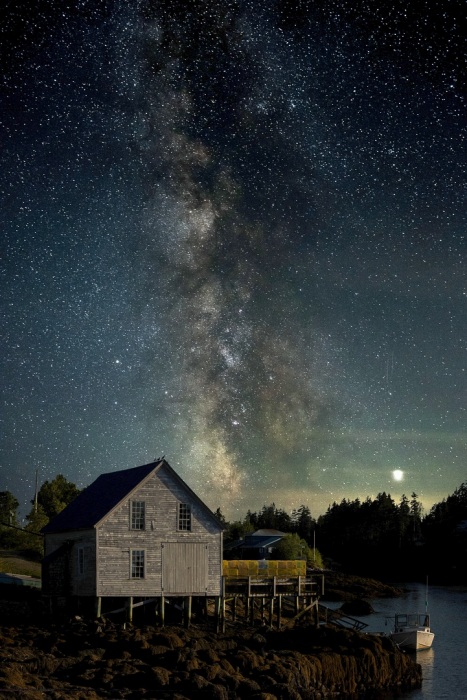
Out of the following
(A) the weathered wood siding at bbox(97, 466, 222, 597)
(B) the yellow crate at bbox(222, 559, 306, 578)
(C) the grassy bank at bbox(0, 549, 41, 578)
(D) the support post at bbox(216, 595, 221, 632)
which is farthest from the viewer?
(C) the grassy bank at bbox(0, 549, 41, 578)

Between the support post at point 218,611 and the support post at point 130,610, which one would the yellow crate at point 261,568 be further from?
the support post at point 130,610

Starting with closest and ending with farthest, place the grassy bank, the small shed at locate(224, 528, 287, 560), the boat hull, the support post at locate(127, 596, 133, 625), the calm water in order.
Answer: the calm water
the support post at locate(127, 596, 133, 625)
the boat hull
the grassy bank
the small shed at locate(224, 528, 287, 560)

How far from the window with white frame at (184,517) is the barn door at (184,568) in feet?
2.70

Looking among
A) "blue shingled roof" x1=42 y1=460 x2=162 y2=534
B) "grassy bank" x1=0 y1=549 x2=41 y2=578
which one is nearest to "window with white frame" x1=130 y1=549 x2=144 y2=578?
"blue shingled roof" x1=42 y1=460 x2=162 y2=534

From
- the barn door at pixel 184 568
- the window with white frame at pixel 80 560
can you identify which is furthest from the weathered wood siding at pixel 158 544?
the window with white frame at pixel 80 560

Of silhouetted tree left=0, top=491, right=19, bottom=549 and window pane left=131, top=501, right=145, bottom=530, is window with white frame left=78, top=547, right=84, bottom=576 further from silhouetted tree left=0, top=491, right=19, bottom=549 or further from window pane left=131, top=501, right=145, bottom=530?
silhouetted tree left=0, top=491, right=19, bottom=549

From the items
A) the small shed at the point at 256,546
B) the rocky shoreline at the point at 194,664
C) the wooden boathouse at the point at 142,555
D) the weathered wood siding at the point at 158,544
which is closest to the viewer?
the rocky shoreline at the point at 194,664

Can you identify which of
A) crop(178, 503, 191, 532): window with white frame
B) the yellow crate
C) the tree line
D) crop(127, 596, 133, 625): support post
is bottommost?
the tree line

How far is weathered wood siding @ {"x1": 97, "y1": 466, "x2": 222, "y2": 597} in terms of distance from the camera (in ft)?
138

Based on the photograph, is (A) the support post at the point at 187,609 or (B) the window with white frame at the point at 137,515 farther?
(A) the support post at the point at 187,609

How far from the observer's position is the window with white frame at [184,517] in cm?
4364

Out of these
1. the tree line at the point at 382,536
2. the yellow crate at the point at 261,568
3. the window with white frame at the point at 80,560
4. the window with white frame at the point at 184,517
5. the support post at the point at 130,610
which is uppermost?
the window with white frame at the point at 184,517

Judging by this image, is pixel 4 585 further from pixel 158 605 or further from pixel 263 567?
pixel 263 567

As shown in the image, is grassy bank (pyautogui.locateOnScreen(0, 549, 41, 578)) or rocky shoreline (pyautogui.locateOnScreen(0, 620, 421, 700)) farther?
grassy bank (pyautogui.locateOnScreen(0, 549, 41, 578))
